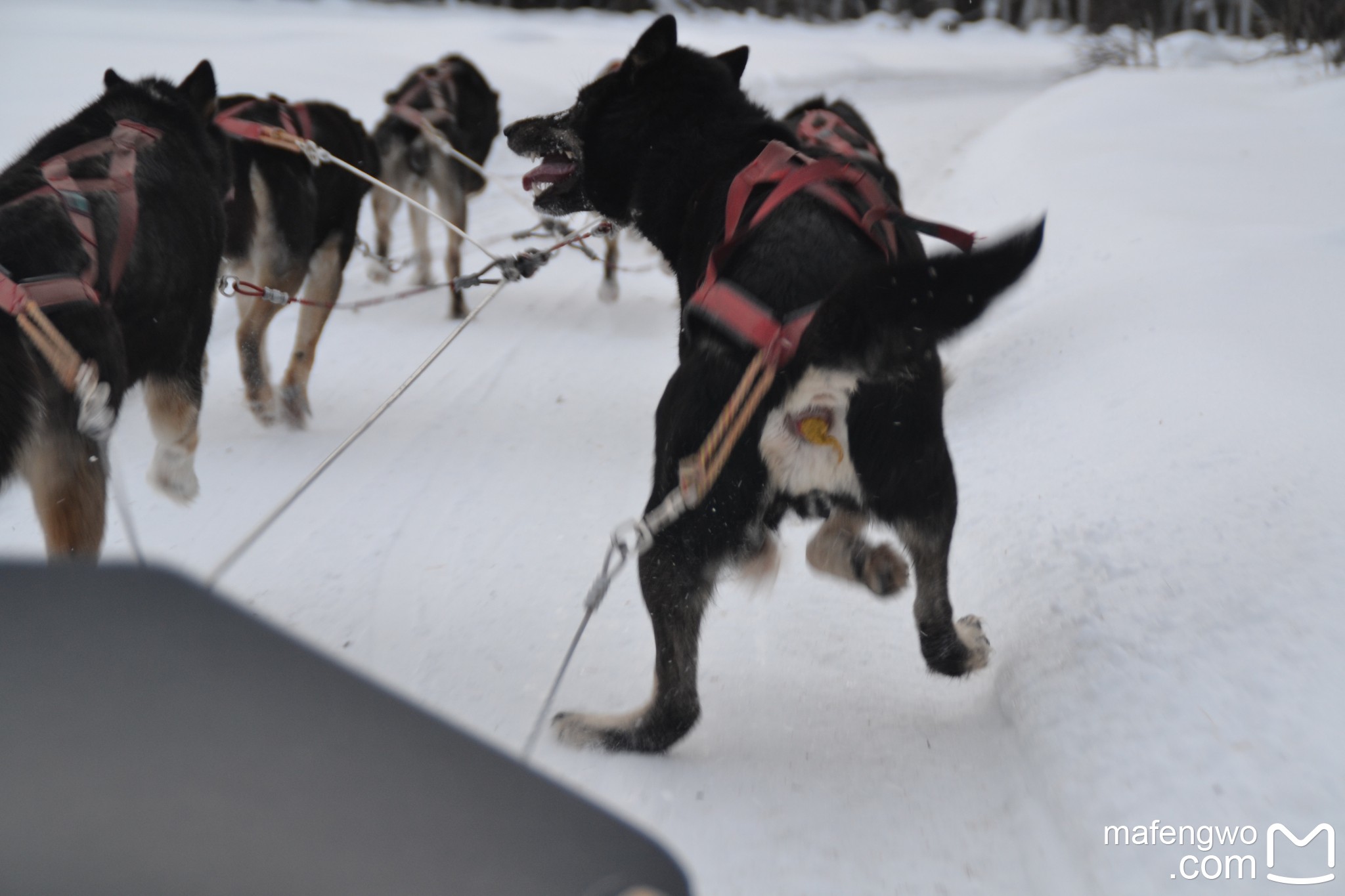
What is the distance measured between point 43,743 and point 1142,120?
34.2 ft

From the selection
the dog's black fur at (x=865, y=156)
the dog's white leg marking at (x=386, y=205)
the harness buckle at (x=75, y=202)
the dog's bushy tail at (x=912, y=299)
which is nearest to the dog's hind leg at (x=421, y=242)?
the dog's white leg marking at (x=386, y=205)

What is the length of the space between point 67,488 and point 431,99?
5.64 metres

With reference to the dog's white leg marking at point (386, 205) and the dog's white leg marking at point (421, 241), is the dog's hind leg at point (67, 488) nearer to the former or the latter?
the dog's white leg marking at point (386, 205)

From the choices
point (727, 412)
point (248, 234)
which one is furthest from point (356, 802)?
point (248, 234)

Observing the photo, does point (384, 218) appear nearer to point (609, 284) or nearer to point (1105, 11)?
point (609, 284)

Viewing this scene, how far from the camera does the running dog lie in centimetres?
682

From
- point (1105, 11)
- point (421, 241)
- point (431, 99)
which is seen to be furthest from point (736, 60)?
point (1105, 11)

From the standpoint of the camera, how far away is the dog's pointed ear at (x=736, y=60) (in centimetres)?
321

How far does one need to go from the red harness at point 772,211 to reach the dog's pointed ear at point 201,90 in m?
2.12

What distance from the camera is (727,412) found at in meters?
1.98

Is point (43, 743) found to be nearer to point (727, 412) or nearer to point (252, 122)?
point (727, 412)

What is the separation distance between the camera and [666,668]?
7.16 feet

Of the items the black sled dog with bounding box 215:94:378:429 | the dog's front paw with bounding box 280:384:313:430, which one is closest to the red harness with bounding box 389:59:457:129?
the black sled dog with bounding box 215:94:378:429

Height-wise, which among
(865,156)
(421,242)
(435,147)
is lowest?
(421,242)
